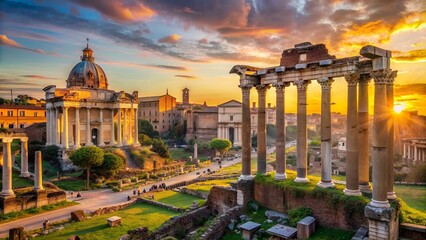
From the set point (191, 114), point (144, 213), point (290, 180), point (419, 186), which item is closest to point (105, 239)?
point (144, 213)

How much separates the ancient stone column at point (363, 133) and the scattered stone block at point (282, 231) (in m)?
4.63

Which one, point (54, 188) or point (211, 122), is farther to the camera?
point (211, 122)

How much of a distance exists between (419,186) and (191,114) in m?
59.1

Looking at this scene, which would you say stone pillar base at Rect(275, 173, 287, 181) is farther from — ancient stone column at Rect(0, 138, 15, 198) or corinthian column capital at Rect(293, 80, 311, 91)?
ancient stone column at Rect(0, 138, 15, 198)

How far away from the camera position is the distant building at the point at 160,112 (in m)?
88.5

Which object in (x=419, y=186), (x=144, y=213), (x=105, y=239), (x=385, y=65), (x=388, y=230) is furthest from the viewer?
(x=419, y=186)

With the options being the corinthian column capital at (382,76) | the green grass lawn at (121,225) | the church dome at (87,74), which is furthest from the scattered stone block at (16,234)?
the church dome at (87,74)

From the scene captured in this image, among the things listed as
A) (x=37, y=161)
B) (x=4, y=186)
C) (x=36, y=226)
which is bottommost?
(x=36, y=226)

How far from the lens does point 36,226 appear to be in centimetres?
2228

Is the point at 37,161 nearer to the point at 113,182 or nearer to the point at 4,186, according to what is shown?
the point at 4,186

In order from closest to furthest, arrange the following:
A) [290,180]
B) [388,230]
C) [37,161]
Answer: [388,230], [290,180], [37,161]

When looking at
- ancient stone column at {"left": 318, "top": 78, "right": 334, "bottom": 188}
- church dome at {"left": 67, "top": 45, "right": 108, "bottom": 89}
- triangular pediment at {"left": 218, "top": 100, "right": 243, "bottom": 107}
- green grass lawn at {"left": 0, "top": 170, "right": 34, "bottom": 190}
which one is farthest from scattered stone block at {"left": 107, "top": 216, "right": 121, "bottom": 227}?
triangular pediment at {"left": 218, "top": 100, "right": 243, "bottom": 107}

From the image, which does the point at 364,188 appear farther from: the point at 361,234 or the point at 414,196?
the point at 414,196

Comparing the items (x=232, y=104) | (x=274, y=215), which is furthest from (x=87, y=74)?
(x=274, y=215)
